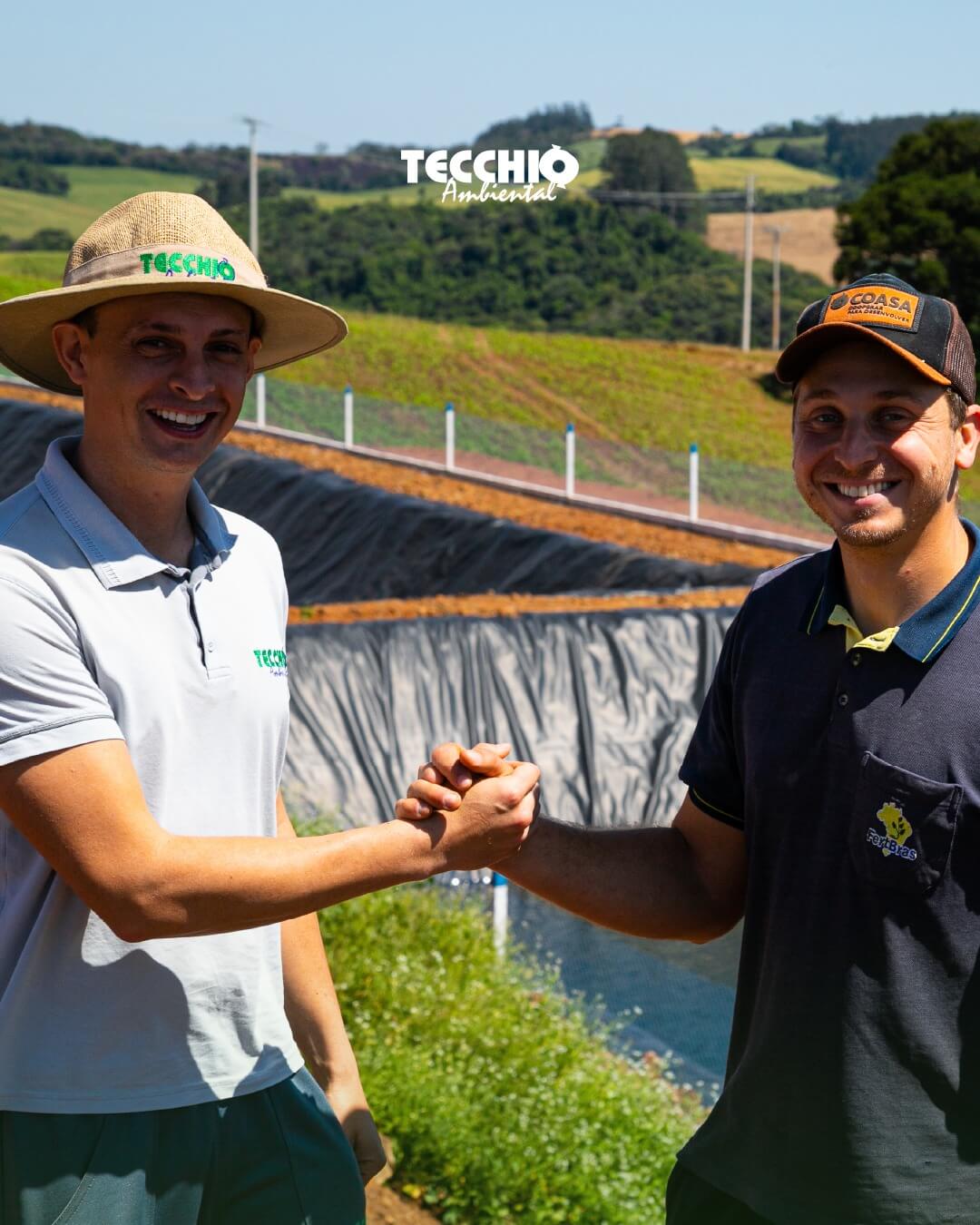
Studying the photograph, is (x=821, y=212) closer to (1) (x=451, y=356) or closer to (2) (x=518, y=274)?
(2) (x=518, y=274)

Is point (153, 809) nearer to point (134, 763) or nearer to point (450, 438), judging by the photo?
point (134, 763)

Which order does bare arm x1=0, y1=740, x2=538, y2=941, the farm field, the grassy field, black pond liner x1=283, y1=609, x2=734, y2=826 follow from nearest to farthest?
bare arm x1=0, y1=740, x2=538, y2=941 < black pond liner x1=283, y1=609, x2=734, y2=826 < the farm field < the grassy field

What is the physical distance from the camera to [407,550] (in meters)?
15.4

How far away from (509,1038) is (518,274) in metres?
49.7

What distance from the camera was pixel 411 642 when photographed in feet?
29.5

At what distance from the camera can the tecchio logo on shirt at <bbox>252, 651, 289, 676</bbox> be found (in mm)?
2129

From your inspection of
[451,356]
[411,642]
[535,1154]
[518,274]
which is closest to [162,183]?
[518,274]

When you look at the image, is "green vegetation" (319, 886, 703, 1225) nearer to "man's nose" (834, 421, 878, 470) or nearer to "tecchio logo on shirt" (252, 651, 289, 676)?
"tecchio logo on shirt" (252, 651, 289, 676)

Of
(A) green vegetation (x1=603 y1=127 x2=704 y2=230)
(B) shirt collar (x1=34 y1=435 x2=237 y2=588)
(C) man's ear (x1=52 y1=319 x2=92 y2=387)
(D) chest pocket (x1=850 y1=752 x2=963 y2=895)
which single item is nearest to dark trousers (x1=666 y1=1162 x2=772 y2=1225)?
(D) chest pocket (x1=850 y1=752 x2=963 y2=895)

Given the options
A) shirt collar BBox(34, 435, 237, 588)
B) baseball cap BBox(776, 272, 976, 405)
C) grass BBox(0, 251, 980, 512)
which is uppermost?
baseball cap BBox(776, 272, 976, 405)

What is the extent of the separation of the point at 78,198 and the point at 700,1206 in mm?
84690

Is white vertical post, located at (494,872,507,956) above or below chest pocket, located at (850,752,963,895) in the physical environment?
below

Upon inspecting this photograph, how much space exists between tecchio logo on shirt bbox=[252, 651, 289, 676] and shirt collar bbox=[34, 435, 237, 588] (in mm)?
177

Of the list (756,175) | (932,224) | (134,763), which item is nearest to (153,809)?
(134,763)
